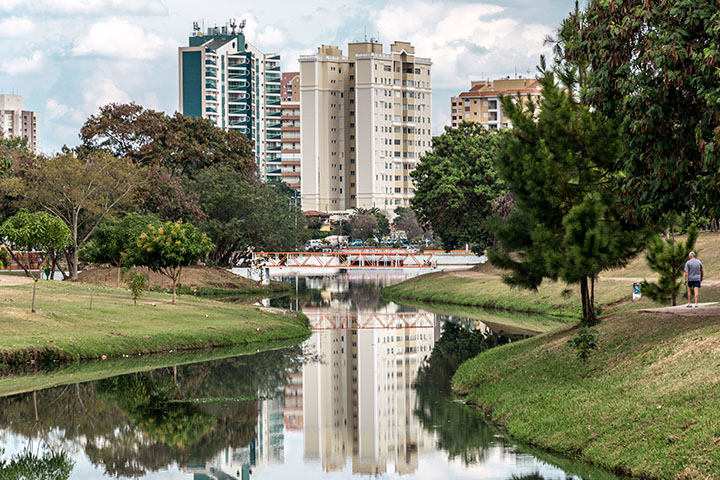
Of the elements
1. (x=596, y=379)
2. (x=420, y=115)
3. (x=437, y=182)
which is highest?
(x=420, y=115)

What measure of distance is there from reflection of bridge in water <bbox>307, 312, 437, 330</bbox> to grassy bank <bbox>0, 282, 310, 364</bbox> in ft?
10.5

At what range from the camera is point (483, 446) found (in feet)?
73.4

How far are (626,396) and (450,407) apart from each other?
25.0 ft

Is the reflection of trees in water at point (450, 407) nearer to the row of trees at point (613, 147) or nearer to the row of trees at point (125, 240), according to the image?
the row of trees at point (613, 147)

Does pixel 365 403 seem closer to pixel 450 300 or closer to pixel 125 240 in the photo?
pixel 125 240

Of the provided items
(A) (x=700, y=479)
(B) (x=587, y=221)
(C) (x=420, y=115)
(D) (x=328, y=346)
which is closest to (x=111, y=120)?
(D) (x=328, y=346)

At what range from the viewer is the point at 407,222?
568ft

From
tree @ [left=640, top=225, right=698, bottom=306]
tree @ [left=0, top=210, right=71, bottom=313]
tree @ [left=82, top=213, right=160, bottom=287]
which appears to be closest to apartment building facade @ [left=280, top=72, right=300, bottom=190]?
tree @ [left=82, top=213, right=160, bottom=287]

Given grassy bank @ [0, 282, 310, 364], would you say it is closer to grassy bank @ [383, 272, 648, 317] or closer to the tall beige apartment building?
grassy bank @ [383, 272, 648, 317]

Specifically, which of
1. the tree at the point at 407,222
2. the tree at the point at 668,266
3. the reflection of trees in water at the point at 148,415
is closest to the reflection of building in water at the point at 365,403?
the reflection of trees in water at the point at 148,415

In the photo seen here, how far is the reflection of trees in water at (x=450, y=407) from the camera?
2273 centimetres

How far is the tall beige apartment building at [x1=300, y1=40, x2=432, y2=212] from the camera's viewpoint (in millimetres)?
179875

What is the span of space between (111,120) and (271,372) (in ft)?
174

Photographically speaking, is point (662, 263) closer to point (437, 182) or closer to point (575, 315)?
point (575, 315)
